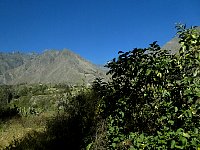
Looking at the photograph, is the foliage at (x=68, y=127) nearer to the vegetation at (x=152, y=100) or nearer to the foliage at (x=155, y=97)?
the vegetation at (x=152, y=100)

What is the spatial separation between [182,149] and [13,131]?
12.8 m

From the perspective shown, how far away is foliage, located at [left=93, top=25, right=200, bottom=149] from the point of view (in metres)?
5.01

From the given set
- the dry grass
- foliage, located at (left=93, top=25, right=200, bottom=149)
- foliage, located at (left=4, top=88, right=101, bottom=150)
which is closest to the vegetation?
foliage, located at (left=93, top=25, right=200, bottom=149)

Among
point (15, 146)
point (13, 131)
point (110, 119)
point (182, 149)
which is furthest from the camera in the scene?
point (13, 131)

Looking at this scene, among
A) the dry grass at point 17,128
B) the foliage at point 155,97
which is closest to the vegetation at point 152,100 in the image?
the foliage at point 155,97

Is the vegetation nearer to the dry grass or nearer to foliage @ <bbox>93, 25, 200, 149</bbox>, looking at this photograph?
foliage @ <bbox>93, 25, 200, 149</bbox>

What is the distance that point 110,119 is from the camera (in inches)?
259

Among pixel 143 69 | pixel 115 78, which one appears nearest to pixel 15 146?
pixel 115 78

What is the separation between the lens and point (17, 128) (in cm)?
1728

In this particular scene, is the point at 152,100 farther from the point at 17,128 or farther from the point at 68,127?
the point at 17,128

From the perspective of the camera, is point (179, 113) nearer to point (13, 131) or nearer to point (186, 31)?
point (186, 31)

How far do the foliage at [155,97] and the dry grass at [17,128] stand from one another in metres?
7.61

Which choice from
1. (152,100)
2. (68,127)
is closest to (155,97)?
(152,100)

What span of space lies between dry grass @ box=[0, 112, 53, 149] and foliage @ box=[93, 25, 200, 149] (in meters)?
7.61
